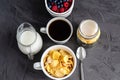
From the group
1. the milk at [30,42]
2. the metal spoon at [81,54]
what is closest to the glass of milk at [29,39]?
the milk at [30,42]

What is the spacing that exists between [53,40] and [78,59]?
0.28 feet

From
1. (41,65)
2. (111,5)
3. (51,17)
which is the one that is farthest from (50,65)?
(111,5)

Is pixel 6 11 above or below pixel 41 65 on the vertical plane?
above

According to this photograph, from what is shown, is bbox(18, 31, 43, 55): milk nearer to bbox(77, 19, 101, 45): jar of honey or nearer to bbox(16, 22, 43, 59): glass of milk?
bbox(16, 22, 43, 59): glass of milk

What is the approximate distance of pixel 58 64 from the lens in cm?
74

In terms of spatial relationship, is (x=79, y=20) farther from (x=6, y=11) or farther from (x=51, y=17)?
(x=6, y=11)

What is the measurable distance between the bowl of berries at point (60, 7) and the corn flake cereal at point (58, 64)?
0.35 feet

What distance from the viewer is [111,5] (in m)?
0.82

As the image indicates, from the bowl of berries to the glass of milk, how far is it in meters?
0.07

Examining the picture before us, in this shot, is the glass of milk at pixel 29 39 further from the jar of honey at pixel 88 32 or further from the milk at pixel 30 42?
the jar of honey at pixel 88 32

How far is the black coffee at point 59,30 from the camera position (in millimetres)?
767

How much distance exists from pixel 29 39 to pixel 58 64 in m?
0.10

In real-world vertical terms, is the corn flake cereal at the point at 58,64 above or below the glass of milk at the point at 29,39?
A: below

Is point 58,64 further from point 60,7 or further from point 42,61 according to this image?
point 60,7
